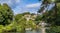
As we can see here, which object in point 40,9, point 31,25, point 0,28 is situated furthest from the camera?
point 31,25

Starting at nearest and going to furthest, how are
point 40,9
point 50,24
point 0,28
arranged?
point 40,9
point 50,24
point 0,28

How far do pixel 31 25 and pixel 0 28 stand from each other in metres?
17.4

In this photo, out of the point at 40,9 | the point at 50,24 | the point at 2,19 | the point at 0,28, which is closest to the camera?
the point at 40,9

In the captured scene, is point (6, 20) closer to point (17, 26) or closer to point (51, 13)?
point (17, 26)

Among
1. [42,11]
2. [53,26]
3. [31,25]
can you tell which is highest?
[42,11]

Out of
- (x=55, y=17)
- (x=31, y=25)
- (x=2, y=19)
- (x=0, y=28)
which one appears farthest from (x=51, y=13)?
(x=31, y=25)

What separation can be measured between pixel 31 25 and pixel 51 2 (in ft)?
166

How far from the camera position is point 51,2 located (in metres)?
25.5

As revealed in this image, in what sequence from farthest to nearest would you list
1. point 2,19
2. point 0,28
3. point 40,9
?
1. point 2,19
2. point 0,28
3. point 40,9

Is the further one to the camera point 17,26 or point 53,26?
point 17,26

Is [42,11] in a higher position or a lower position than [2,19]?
higher

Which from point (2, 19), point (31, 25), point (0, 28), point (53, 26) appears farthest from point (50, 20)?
point (31, 25)

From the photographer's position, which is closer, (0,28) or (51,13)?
(51,13)

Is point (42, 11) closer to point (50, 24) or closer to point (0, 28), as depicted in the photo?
point (50, 24)
